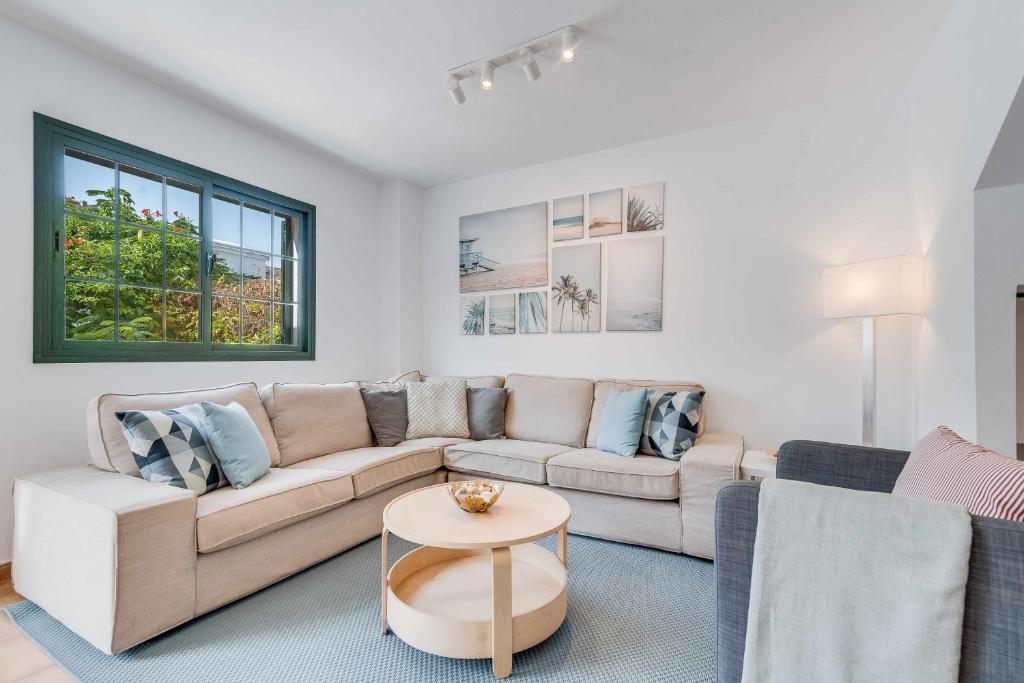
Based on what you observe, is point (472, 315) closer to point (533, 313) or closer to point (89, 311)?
point (533, 313)

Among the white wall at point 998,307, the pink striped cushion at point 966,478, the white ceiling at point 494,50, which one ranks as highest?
the white ceiling at point 494,50

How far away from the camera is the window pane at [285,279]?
3.58 metres

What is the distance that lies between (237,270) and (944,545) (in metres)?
3.67

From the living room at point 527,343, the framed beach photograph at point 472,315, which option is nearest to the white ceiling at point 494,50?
the living room at point 527,343

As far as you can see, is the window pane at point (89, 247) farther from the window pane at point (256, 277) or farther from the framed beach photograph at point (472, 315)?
the framed beach photograph at point (472, 315)

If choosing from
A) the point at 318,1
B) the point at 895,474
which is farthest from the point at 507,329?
the point at 895,474

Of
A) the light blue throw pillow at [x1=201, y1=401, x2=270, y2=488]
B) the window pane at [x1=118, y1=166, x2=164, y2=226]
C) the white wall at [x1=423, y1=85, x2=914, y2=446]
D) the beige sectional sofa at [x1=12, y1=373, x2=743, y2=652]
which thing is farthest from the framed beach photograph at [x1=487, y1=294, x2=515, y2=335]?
the window pane at [x1=118, y1=166, x2=164, y2=226]

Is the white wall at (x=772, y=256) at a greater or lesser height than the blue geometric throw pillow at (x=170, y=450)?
greater

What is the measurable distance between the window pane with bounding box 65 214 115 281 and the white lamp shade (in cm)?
387

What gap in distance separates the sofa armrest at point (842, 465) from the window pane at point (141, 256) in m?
3.32

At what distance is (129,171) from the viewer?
269cm

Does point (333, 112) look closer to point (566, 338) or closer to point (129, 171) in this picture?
point (129, 171)

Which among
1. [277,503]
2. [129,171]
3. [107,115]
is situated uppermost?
[107,115]

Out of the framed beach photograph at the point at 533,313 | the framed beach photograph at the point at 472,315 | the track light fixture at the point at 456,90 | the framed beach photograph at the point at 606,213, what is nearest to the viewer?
the track light fixture at the point at 456,90
